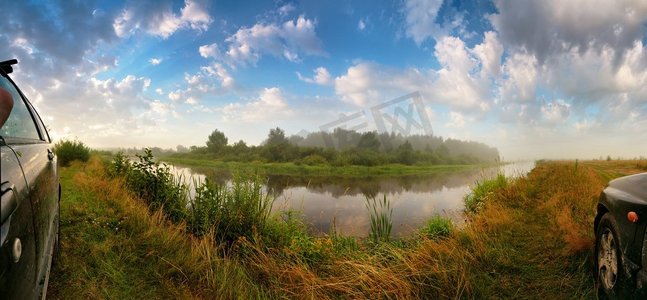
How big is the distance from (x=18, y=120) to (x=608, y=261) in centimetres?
522

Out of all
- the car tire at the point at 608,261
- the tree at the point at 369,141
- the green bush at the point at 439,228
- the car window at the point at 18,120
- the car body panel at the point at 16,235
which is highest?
the tree at the point at 369,141

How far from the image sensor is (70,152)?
1443 cm

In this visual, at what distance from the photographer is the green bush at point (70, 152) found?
1412 centimetres

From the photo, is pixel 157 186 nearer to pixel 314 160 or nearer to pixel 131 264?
pixel 131 264

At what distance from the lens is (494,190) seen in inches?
439

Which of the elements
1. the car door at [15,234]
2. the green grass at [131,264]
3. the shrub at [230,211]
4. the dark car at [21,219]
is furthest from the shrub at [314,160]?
the car door at [15,234]

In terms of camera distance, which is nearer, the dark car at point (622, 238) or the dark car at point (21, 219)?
the dark car at point (21, 219)

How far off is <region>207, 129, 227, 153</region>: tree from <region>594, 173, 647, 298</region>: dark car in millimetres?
63046

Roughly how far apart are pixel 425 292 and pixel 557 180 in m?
8.27

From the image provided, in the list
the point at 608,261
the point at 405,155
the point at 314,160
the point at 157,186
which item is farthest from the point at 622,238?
the point at 405,155

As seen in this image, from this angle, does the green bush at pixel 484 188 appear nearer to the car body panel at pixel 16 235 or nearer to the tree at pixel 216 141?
the car body panel at pixel 16 235

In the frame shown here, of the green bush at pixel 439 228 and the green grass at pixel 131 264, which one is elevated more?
the green grass at pixel 131 264

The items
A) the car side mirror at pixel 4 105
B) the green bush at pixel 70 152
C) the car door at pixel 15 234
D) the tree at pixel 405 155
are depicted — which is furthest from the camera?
the tree at pixel 405 155

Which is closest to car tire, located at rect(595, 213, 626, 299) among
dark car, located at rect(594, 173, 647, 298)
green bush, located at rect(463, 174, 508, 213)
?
dark car, located at rect(594, 173, 647, 298)
